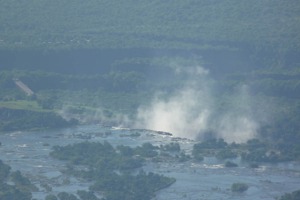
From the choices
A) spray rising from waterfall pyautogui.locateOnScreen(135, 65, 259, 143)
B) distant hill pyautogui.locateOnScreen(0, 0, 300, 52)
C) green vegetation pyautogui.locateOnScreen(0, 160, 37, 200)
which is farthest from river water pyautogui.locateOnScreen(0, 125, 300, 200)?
distant hill pyautogui.locateOnScreen(0, 0, 300, 52)

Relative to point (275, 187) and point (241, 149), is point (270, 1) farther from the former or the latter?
point (275, 187)

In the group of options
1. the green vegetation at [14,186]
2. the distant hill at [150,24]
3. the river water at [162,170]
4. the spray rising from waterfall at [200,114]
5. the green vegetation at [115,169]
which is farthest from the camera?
the distant hill at [150,24]

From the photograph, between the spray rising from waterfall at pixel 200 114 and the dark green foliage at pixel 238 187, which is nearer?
the dark green foliage at pixel 238 187

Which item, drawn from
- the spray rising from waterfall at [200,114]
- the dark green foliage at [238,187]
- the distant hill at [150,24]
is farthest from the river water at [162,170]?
the distant hill at [150,24]

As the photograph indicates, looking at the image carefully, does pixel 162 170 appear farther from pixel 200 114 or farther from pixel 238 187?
pixel 200 114

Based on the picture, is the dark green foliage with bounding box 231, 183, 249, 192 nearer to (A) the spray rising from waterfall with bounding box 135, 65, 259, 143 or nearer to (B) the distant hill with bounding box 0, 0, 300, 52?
(A) the spray rising from waterfall with bounding box 135, 65, 259, 143

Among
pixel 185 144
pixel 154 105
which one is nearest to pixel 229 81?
pixel 154 105

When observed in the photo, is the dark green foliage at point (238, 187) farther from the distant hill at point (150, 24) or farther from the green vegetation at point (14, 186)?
the distant hill at point (150, 24)
